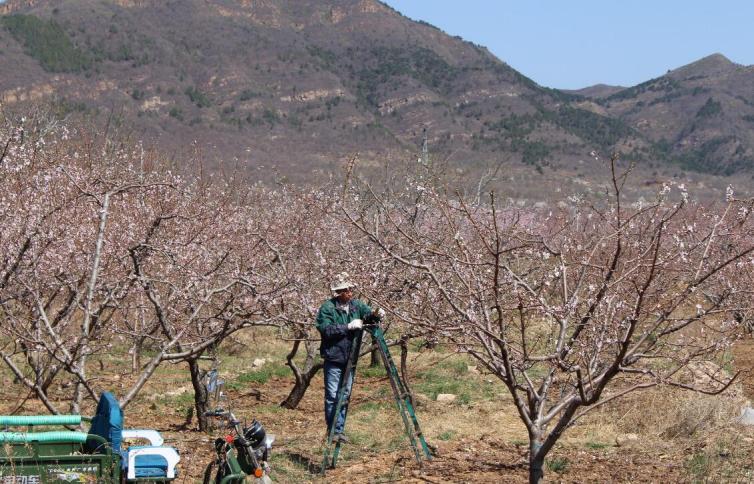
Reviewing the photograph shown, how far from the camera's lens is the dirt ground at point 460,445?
269 inches

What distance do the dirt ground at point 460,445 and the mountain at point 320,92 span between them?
53956mm

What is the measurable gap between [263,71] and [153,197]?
101 meters

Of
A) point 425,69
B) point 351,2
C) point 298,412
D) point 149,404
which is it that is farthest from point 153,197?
point 351,2

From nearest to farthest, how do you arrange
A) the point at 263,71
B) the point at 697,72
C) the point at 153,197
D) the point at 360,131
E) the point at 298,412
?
the point at 298,412 → the point at 153,197 → the point at 360,131 → the point at 263,71 → the point at 697,72

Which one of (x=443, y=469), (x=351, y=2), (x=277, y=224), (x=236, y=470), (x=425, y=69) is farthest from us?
(x=351, y=2)

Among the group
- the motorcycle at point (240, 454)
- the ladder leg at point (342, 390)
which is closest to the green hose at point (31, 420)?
the motorcycle at point (240, 454)

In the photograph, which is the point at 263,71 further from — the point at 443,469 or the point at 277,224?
the point at 443,469

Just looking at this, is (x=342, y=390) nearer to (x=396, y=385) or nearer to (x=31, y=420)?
(x=396, y=385)

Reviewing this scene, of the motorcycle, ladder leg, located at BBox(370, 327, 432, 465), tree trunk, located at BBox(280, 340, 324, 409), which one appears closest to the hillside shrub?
tree trunk, located at BBox(280, 340, 324, 409)

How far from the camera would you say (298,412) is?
11.2 m

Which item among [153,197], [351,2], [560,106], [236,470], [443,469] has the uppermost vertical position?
[351,2]

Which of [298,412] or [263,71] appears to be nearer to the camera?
[298,412]

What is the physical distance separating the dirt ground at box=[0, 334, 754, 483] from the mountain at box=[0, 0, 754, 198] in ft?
177

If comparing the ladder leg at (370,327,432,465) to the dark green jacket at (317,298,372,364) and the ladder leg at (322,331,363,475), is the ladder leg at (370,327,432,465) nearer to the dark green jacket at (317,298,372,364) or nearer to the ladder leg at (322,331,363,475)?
the ladder leg at (322,331,363,475)
